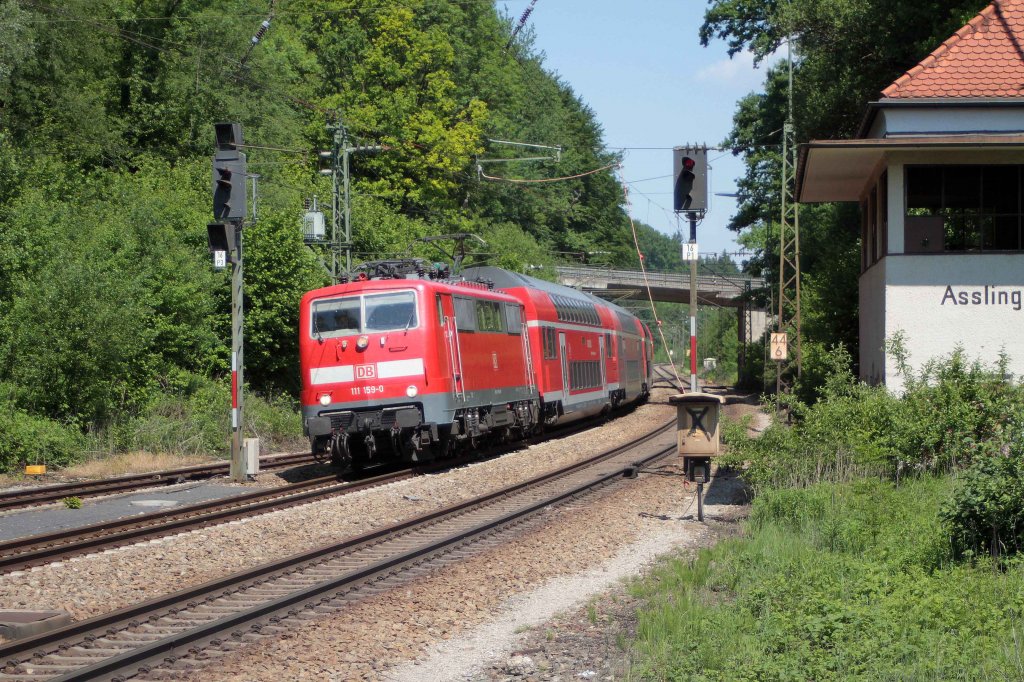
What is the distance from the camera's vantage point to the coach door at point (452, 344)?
19267 mm

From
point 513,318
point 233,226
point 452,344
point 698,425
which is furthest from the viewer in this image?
point 513,318

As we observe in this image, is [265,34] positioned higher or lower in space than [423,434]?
higher

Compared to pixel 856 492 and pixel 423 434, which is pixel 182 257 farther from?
pixel 856 492

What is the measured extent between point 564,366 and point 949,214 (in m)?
12.4

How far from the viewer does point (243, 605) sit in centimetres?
899

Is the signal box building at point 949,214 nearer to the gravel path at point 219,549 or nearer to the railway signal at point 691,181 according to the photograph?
the railway signal at point 691,181

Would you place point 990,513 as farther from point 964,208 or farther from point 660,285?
point 660,285

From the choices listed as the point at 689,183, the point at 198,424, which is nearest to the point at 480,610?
the point at 689,183

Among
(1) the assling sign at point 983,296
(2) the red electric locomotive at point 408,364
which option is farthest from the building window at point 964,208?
(2) the red electric locomotive at point 408,364

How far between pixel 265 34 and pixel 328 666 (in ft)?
151

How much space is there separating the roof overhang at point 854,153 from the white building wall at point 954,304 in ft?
5.71

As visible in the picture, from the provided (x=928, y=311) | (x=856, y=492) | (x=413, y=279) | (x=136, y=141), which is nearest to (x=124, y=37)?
(x=136, y=141)

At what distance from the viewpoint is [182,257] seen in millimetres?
26438

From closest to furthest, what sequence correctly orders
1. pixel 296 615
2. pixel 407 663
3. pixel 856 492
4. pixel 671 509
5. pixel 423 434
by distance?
pixel 407 663, pixel 296 615, pixel 856 492, pixel 671 509, pixel 423 434
